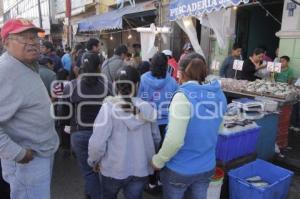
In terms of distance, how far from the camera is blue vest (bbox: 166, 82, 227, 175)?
233 cm

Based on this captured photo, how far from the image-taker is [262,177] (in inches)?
155

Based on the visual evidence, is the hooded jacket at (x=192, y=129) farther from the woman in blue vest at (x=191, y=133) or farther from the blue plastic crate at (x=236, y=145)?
the blue plastic crate at (x=236, y=145)

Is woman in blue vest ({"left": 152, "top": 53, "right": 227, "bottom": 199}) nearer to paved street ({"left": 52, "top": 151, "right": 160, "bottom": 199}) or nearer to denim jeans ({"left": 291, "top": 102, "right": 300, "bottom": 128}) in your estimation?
paved street ({"left": 52, "top": 151, "right": 160, "bottom": 199})

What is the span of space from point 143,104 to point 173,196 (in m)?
0.86

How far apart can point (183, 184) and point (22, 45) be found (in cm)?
174

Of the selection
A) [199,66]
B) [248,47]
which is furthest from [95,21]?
[199,66]

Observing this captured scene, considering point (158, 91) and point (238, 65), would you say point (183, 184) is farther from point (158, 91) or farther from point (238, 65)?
point (238, 65)

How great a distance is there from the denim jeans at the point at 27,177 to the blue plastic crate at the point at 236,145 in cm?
230

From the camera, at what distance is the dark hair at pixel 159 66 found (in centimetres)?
379

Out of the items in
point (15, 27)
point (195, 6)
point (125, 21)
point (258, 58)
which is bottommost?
point (258, 58)

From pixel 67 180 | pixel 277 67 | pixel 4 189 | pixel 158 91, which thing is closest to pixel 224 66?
pixel 277 67

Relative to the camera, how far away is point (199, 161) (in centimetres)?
249

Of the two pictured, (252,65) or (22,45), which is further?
(252,65)

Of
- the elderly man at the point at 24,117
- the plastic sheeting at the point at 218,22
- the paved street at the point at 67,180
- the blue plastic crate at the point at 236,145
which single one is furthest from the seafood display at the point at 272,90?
the elderly man at the point at 24,117
